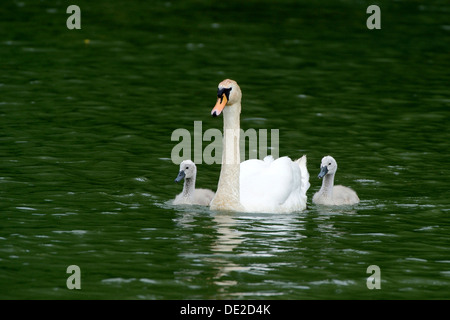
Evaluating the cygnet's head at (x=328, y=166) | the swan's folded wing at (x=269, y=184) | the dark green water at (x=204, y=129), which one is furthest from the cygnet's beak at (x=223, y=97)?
the cygnet's head at (x=328, y=166)

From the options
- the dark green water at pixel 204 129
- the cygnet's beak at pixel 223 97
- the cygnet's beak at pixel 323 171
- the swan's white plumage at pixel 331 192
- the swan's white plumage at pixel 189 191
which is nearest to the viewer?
the dark green water at pixel 204 129

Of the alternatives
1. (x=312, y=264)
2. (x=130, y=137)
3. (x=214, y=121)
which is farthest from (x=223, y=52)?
(x=312, y=264)

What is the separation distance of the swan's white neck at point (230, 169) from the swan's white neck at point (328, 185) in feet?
5.85

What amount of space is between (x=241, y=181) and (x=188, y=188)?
33.6 inches

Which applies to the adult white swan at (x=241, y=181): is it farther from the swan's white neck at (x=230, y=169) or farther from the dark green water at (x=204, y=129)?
the dark green water at (x=204, y=129)

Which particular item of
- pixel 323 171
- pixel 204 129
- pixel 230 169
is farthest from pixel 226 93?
pixel 204 129

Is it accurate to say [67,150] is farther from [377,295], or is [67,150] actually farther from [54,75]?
[377,295]

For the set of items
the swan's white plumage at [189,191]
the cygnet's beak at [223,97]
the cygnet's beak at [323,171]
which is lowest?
the swan's white plumage at [189,191]

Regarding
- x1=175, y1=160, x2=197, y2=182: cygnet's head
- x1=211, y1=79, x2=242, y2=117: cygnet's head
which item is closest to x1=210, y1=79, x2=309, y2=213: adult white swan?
x1=211, y1=79, x2=242, y2=117: cygnet's head

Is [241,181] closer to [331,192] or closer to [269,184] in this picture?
[269,184]

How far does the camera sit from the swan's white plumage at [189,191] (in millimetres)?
18016

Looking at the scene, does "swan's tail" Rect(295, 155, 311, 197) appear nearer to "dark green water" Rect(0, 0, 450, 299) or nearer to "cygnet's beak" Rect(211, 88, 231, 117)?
"dark green water" Rect(0, 0, 450, 299)

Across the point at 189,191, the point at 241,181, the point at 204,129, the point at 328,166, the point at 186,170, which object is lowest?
the point at 189,191

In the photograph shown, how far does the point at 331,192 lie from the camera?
730 inches
